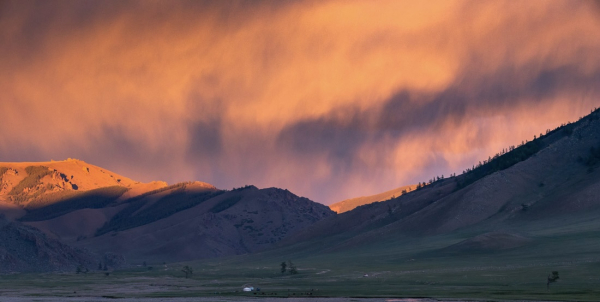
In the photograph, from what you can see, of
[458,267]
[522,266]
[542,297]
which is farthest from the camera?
[458,267]

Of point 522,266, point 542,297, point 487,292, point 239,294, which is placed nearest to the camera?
point 542,297

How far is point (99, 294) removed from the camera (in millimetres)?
149375

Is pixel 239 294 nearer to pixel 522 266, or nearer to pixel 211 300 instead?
pixel 211 300

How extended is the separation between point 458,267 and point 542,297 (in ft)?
209

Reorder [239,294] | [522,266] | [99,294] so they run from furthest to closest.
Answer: [522,266] → [99,294] → [239,294]

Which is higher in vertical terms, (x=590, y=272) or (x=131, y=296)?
(x=131, y=296)

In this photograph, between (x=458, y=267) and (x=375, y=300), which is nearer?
(x=375, y=300)

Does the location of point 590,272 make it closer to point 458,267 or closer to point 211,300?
point 458,267

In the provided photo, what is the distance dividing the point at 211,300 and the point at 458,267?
73917 millimetres

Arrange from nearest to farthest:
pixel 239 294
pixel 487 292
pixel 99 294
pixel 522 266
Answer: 1. pixel 487 292
2. pixel 239 294
3. pixel 99 294
4. pixel 522 266

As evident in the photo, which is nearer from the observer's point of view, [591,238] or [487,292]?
[487,292]

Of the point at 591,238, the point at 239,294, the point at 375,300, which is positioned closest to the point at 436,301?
the point at 375,300

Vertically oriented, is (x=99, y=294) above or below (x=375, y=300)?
above

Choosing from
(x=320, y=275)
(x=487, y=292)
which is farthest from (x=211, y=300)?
(x=320, y=275)
